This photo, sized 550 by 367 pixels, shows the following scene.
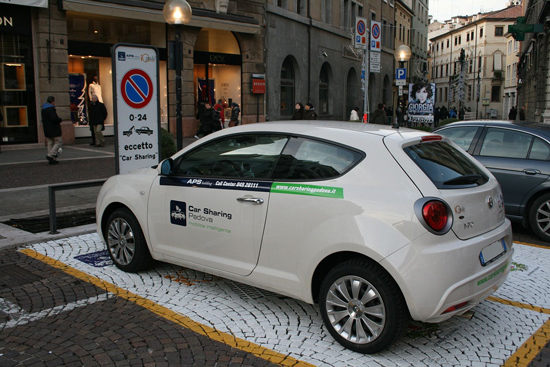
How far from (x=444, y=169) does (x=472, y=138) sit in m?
4.42

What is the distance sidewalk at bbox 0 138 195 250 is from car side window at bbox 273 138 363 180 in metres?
4.03

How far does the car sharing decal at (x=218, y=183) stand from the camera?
14.2 ft

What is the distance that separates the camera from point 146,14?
20.4 meters

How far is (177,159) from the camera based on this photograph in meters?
5.11

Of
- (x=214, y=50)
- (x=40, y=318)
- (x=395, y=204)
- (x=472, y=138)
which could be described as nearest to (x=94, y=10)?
(x=214, y=50)

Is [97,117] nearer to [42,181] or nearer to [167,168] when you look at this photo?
[42,181]

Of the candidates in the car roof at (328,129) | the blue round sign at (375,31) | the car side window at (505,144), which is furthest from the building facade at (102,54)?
the car roof at (328,129)

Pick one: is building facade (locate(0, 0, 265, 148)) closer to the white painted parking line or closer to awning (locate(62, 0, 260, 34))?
awning (locate(62, 0, 260, 34))

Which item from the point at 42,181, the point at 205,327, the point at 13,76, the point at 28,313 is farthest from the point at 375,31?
the point at 28,313

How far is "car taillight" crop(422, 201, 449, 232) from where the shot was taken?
354cm

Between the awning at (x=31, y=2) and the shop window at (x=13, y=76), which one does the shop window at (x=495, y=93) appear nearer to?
the awning at (x=31, y=2)

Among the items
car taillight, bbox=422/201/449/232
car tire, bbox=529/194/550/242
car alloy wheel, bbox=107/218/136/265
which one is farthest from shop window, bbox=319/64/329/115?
car taillight, bbox=422/201/449/232

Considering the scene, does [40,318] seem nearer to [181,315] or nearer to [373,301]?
[181,315]

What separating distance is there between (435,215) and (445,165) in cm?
66
